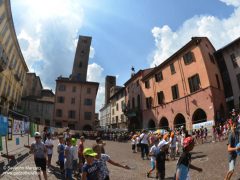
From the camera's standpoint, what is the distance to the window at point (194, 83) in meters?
28.4

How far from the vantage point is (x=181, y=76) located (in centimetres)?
3112

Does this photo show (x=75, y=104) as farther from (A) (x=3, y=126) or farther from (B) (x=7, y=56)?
(A) (x=3, y=126)

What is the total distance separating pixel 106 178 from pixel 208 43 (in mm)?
28761

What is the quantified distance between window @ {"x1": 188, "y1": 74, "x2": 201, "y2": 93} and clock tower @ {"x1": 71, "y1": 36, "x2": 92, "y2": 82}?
38477mm

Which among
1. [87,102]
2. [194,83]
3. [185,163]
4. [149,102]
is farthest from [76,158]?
[87,102]

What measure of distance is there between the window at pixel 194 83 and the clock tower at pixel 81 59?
126 ft

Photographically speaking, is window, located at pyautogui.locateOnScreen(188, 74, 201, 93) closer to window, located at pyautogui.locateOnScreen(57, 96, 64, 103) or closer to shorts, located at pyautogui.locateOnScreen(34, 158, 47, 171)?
shorts, located at pyautogui.locateOnScreen(34, 158, 47, 171)

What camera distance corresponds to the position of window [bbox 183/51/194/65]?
29.5 m

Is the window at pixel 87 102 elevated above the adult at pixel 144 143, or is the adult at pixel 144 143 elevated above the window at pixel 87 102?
the window at pixel 87 102

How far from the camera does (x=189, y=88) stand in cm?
2952

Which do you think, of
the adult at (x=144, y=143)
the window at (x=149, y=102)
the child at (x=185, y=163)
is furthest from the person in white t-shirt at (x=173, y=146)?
the window at (x=149, y=102)

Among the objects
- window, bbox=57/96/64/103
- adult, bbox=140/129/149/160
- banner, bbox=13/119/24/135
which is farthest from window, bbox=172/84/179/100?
window, bbox=57/96/64/103

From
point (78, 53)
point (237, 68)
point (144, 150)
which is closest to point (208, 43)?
point (237, 68)

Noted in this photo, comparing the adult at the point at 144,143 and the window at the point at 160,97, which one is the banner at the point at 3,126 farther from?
the window at the point at 160,97
